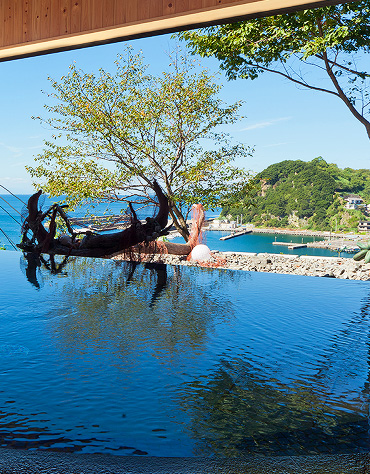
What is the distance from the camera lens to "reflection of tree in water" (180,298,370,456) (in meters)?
1.47

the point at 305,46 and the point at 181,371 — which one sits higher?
the point at 305,46

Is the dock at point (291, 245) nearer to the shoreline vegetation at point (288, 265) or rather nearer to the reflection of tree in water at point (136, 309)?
the shoreline vegetation at point (288, 265)

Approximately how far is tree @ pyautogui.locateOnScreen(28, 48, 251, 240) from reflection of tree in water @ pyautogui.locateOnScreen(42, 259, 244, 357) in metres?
3.71

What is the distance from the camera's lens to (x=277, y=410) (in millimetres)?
1708

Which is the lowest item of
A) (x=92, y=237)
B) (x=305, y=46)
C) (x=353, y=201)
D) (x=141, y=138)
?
(x=92, y=237)

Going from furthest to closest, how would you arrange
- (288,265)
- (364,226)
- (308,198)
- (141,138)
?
1. (308,198)
2. (364,226)
3. (141,138)
4. (288,265)

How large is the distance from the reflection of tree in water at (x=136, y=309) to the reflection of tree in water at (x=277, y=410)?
0.42 meters

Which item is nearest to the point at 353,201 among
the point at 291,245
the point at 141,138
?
the point at 291,245

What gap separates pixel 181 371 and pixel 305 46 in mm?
5343

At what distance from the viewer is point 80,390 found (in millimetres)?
1789

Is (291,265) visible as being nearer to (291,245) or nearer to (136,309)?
(291,245)

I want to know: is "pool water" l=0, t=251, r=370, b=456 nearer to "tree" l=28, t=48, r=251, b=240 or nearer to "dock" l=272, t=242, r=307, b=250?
"tree" l=28, t=48, r=251, b=240

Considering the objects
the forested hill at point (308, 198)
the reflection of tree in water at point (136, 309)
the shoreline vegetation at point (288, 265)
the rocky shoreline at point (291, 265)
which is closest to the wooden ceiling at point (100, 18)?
the reflection of tree in water at point (136, 309)

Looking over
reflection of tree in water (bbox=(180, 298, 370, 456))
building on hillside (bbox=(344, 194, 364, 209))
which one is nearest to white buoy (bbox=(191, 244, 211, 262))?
building on hillside (bbox=(344, 194, 364, 209))
